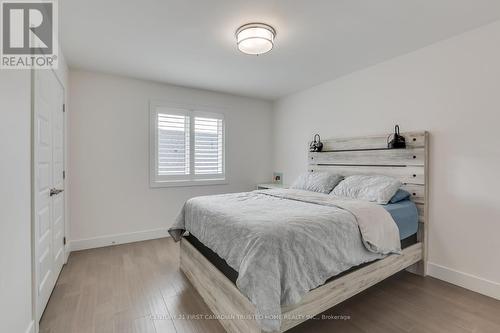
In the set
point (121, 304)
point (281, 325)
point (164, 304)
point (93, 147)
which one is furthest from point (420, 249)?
point (93, 147)

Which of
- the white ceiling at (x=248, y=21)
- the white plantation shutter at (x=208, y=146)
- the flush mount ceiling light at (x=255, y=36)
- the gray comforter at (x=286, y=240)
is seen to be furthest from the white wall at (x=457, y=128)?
the white plantation shutter at (x=208, y=146)

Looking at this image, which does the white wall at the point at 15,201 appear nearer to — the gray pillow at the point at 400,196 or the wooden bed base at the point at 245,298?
the wooden bed base at the point at 245,298

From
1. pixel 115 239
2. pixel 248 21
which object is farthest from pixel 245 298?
pixel 115 239

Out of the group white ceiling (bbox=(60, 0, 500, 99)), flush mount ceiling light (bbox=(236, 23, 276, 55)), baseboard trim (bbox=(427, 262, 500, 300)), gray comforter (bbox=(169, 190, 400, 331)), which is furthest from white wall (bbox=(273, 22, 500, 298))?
flush mount ceiling light (bbox=(236, 23, 276, 55))

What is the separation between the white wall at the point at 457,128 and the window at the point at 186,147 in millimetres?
2555

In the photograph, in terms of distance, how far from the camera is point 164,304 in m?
2.08

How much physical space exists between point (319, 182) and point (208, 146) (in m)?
2.07

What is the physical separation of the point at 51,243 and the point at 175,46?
2350mm

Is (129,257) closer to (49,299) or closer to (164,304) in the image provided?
(49,299)

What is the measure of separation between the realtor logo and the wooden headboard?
11.2 ft

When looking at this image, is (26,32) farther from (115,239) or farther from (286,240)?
(115,239)

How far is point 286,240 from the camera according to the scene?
5.09 feet

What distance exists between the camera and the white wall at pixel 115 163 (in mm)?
3320

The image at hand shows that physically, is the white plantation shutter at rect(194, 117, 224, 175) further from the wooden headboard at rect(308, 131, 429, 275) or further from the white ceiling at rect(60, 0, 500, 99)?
the wooden headboard at rect(308, 131, 429, 275)
